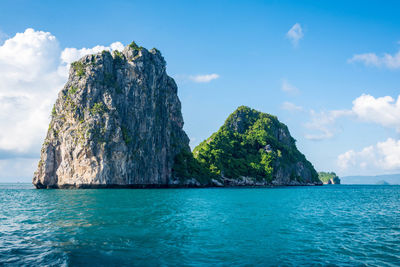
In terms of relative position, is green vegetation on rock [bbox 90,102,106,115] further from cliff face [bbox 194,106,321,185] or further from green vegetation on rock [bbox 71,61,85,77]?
cliff face [bbox 194,106,321,185]

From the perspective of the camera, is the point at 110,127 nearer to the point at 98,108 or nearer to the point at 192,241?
the point at 98,108

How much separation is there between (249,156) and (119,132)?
93997 mm

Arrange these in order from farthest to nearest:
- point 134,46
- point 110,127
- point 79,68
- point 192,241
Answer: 1. point 134,46
2. point 79,68
3. point 110,127
4. point 192,241

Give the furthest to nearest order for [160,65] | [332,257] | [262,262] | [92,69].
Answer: [160,65] < [92,69] < [332,257] < [262,262]

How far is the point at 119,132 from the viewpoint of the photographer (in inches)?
3410

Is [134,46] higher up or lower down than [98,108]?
higher up

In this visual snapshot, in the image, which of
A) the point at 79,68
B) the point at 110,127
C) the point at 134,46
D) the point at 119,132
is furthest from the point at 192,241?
the point at 134,46

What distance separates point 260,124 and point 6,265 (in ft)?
614

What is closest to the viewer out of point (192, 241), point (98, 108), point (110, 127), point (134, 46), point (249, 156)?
point (192, 241)

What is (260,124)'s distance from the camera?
7594 inches

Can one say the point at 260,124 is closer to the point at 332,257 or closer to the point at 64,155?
the point at 64,155

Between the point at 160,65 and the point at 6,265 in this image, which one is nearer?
the point at 6,265

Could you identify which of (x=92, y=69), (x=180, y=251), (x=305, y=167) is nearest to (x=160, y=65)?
(x=92, y=69)

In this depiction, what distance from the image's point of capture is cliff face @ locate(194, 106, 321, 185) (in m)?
138
